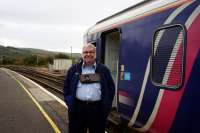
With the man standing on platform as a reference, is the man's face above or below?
above

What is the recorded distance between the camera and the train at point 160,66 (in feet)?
15.5

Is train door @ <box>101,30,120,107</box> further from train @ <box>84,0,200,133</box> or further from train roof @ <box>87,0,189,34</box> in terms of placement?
train @ <box>84,0,200,133</box>

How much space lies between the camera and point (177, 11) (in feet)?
17.0

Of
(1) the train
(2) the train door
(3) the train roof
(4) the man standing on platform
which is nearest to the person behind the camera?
(1) the train

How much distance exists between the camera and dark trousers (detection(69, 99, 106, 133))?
4.94 m

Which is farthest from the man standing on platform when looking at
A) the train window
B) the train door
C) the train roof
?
the train door

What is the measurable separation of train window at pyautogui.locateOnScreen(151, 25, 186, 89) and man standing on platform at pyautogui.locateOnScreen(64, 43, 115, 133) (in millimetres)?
908

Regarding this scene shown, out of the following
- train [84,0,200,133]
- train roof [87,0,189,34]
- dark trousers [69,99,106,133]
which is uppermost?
train roof [87,0,189,34]

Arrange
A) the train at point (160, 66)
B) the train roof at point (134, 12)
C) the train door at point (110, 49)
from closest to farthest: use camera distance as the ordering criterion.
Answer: the train at point (160, 66), the train roof at point (134, 12), the train door at point (110, 49)

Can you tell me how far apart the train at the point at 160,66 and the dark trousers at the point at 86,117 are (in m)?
1.04

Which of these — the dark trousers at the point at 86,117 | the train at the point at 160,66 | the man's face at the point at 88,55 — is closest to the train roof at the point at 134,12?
the train at the point at 160,66

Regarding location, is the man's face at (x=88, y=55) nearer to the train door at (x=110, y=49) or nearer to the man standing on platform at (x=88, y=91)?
the man standing on platform at (x=88, y=91)

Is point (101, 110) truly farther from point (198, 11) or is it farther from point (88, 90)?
point (198, 11)

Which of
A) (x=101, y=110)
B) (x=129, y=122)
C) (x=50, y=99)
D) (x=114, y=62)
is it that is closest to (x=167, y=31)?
(x=101, y=110)
